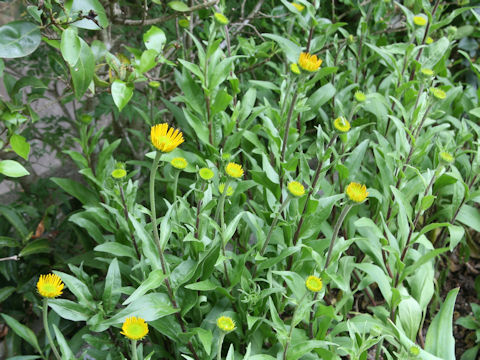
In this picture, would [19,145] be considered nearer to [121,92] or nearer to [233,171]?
[121,92]

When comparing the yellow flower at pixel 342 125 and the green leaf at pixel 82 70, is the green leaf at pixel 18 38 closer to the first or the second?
the green leaf at pixel 82 70

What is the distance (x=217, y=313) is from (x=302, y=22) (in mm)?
1174

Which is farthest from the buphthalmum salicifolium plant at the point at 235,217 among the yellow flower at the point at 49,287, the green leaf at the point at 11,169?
the green leaf at the point at 11,169

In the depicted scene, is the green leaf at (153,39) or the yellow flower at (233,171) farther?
the green leaf at (153,39)

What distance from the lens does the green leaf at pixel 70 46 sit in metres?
0.95

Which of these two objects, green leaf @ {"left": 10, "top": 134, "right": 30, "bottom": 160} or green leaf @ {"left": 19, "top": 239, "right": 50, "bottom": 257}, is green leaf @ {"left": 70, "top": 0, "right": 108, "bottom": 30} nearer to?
green leaf @ {"left": 10, "top": 134, "right": 30, "bottom": 160}

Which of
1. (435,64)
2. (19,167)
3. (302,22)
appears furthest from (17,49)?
(435,64)

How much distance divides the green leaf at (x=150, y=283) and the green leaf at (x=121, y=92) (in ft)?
1.40

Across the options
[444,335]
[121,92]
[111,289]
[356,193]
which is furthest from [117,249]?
[444,335]

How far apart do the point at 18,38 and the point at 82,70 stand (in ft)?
0.48

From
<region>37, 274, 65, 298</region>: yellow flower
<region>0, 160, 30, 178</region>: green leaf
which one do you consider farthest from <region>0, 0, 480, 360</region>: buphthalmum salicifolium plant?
<region>0, 160, 30, 178</region>: green leaf

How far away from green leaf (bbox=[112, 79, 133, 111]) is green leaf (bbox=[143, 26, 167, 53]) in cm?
22

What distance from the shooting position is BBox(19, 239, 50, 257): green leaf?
64.2 inches

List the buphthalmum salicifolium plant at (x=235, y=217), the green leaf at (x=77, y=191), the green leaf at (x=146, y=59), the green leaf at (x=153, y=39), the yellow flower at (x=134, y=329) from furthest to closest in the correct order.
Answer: the green leaf at (x=77, y=191), the green leaf at (x=153, y=39), the green leaf at (x=146, y=59), the buphthalmum salicifolium plant at (x=235, y=217), the yellow flower at (x=134, y=329)
